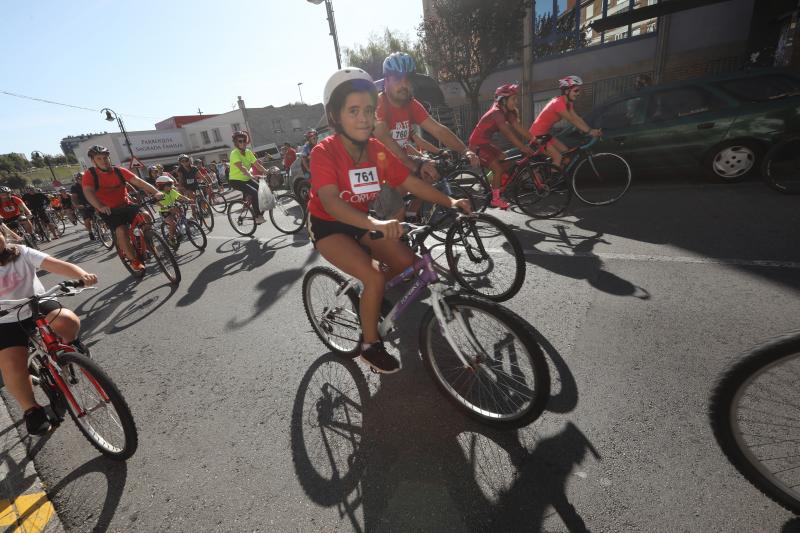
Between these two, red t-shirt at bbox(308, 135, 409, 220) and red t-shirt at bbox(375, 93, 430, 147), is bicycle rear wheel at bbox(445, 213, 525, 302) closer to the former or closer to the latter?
red t-shirt at bbox(308, 135, 409, 220)

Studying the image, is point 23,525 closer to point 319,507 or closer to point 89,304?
point 319,507

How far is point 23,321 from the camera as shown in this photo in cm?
252

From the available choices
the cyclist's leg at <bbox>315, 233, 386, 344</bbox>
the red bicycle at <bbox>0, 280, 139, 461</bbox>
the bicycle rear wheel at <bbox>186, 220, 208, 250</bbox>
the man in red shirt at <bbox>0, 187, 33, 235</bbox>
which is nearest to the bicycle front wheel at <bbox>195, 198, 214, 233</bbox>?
the bicycle rear wheel at <bbox>186, 220, 208, 250</bbox>

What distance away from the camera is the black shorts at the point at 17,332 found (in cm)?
246

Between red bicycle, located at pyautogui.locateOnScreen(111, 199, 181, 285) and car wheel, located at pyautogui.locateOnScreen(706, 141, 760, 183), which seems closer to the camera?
red bicycle, located at pyautogui.locateOnScreen(111, 199, 181, 285)

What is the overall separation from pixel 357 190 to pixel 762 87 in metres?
7.33

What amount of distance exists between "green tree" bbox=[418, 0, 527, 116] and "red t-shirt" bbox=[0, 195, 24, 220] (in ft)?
53.4

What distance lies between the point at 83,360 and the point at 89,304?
459cm

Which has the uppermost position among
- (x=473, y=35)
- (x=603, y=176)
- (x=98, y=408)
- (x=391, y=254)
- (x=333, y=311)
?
(x=473, y=35)

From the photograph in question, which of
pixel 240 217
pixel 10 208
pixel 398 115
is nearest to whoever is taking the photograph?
pixel 398 115

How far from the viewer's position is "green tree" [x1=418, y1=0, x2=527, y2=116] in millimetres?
15266

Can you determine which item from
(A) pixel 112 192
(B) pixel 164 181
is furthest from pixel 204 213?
(A) pixel 112 192

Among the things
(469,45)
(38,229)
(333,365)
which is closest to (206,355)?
(333,365)

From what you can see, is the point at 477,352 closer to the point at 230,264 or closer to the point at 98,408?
the point at 98,408
